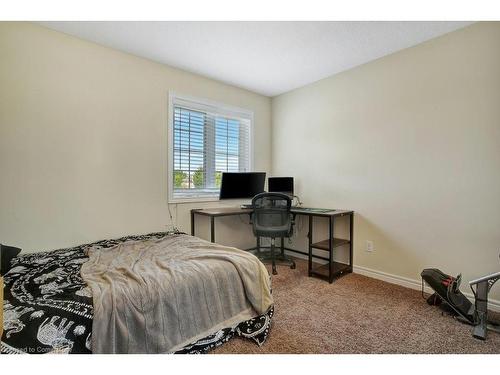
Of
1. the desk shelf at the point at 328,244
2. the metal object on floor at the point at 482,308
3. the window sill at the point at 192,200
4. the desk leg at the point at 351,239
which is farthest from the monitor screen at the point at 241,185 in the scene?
the metal object on floor at the point at 482,308

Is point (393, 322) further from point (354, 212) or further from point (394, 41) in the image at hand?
point (394, 41)

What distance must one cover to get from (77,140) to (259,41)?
1901 mm

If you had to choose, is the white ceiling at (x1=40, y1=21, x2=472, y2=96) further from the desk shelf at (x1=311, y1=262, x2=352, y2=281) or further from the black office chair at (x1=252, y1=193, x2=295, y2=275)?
the desk shelf at (x1=311, y1=262, x2=352, y2=281)

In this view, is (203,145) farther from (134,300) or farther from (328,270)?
(134,300)

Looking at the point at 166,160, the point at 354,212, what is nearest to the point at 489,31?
the point at 354,212

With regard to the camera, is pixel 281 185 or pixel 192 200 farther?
pixel 281 185

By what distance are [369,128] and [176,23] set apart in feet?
7.24

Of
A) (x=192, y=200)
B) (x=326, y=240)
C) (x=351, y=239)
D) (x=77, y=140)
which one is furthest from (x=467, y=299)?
(x=77, y=140)

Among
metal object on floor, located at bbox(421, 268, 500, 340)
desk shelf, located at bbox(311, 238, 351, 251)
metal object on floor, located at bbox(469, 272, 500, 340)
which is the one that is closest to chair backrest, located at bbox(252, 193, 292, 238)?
desk shelf, located at bbox(311, 238, 351, 251)

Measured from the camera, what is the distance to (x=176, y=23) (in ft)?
7.05

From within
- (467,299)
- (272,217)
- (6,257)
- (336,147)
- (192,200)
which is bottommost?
(467,299)

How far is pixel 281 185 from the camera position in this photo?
3586 mm

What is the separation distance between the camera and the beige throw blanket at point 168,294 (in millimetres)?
1265

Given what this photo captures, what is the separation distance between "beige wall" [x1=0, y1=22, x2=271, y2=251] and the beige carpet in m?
1.65
